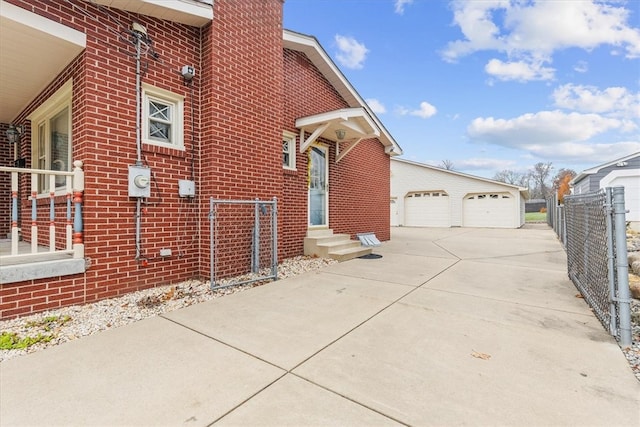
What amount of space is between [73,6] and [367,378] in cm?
528

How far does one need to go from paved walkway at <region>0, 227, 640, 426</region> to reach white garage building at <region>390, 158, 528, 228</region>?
1644 centimetres

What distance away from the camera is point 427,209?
19875 millimetres

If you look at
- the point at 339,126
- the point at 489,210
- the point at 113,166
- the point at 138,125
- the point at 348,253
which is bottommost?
the point at 348,253

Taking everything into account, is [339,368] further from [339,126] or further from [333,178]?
[333,178]

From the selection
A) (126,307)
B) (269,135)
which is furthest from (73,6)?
(126,307)

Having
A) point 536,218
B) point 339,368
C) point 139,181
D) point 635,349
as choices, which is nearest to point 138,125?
point 139,181

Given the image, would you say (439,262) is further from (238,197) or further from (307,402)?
(307,402)

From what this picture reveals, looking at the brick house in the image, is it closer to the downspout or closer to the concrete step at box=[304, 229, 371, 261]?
the downspout

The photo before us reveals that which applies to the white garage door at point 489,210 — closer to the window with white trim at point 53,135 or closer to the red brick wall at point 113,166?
the red brick wall at point 113,166

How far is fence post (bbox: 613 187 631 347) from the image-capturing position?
2600 mm

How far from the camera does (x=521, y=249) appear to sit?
344 inches

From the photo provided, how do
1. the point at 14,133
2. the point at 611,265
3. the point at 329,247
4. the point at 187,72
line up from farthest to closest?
the point at 329,247, the point at 14,133, the point at 187,72, the point at 611,265

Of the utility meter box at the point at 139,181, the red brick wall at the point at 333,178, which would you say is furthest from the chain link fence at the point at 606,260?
the utility meter box at the point at 139,181

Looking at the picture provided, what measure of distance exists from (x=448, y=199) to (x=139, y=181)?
19.0 m
